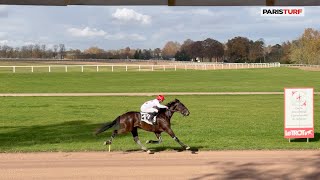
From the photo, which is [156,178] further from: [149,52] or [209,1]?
[149,52]

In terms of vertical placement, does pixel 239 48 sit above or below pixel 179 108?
above

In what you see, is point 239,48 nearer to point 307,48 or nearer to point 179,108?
point 307,48

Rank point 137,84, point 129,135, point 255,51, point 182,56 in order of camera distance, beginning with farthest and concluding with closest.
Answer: point 182,56 < point 255,51 < point 137,84 < point 129,135

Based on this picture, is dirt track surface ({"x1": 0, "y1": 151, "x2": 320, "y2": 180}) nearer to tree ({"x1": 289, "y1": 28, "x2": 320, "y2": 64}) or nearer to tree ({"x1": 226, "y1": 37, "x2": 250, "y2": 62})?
tree ({"x1": 289, "y1": 28, "x2": 320, "y2": 64})

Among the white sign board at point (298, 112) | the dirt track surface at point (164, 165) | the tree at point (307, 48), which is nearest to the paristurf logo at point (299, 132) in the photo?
the white sign board at point (298, 112)

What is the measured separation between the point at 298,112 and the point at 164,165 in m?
6.06

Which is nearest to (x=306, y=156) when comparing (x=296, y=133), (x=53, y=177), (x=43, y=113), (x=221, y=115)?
(x=296, y=133)

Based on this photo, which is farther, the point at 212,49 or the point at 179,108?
the point at 212,49

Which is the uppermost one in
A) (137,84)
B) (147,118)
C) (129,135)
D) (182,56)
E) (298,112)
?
(182,56)

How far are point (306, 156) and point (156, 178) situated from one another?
17.8 ft

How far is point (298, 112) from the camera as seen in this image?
1730 centimetres

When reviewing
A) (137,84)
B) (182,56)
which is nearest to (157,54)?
(182,56)

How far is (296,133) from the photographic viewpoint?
17.6m

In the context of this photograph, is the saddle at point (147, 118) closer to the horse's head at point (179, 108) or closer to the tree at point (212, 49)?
the horse's head at point (179, 108)
